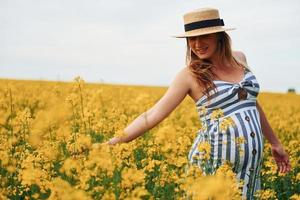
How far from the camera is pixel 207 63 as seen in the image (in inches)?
132

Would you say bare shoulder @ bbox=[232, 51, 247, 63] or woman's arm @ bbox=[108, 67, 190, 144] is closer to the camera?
woman's arm @ bbox=[108, 67, 190, 144]

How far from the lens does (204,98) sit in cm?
331

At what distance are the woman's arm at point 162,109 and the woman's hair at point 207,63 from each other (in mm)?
62

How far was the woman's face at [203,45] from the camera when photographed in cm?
330

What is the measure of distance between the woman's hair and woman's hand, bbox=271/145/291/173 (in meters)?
0.62

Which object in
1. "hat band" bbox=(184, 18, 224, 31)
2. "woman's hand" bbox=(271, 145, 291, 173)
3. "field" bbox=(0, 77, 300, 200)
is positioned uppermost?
"hat band" bbox=(184, 18, 224, 31)

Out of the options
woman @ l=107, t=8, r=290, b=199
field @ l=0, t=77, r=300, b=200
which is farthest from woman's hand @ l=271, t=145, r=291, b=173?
woman @ l=107, t=8, r=290, b=199

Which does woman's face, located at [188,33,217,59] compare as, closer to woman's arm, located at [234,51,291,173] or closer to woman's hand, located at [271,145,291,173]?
woman's arm, located at [234,51,291,173]

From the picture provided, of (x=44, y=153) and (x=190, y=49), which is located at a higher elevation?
(x=190, y=49)

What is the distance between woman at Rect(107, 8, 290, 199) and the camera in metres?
3.16

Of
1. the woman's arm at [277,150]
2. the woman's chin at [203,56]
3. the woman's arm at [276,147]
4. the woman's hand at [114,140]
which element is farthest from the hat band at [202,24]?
the woman's hand at [114,140]

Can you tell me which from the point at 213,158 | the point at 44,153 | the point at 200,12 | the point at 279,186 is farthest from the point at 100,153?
the point at 279,186

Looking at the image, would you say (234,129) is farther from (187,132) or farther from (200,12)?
(187,132)

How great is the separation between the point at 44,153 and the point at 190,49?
110cm
